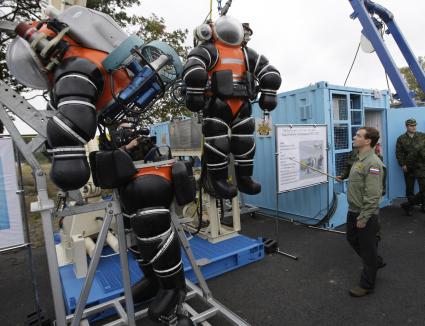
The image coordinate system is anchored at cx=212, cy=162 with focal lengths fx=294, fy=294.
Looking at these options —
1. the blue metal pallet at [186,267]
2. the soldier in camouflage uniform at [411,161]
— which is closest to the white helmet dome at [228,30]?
the blue metal pallet at [186,267]

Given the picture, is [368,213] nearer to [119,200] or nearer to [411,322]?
[411,322]

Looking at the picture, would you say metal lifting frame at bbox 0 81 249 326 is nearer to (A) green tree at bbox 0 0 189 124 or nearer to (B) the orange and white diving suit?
(B) the orange and white diving suit

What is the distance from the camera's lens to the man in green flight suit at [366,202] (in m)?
2.62

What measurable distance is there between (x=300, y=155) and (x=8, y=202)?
11.7 feet

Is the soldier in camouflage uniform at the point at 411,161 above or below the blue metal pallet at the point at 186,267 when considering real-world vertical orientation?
above

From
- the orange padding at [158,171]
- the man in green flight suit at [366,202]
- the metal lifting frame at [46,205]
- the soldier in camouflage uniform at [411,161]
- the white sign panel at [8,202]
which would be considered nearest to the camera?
the metal lifting frame at [46,205]

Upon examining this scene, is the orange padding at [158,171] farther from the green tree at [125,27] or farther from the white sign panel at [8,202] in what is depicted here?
the green tree at [125,27]

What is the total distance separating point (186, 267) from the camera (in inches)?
122

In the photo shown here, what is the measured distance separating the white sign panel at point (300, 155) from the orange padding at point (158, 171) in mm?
2387

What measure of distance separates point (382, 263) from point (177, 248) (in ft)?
8.35

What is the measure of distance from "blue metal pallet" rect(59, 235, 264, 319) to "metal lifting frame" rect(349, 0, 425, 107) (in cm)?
476

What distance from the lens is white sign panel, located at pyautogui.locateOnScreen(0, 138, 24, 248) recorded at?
7.39ft

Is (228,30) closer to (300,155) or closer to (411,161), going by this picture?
(300,155)

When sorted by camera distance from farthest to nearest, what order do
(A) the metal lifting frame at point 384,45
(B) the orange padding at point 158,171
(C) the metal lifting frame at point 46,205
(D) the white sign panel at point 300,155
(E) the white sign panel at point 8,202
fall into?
(A) the metal lifting frame at point 384,45
(D) the white sign panel at point 300,155
(E) the white sign panel at point 8,202
(B) the orange padding at point 158,171
(C) the metal lifting frame at point 46,205
